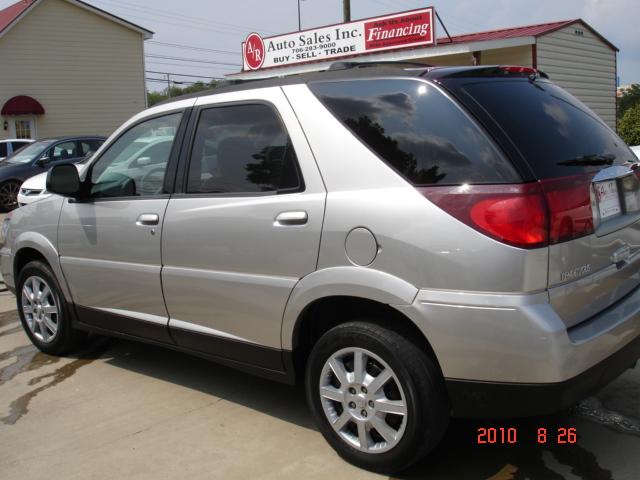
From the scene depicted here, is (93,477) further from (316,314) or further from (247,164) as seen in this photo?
(247,164)

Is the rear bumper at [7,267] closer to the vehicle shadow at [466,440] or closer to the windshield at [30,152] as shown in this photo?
the vehicle shadow at [466,440]

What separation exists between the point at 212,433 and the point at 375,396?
1.13 m

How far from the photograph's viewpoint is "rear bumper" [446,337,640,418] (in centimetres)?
260

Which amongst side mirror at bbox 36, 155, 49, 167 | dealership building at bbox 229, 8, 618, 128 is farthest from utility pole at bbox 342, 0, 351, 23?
side mirror at bbox 36, 155, 49, 167

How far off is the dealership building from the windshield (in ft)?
19.7

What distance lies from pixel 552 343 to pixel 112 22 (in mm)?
29248

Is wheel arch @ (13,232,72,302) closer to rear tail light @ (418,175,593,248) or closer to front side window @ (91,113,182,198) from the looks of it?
front side window @ (91,113,182,198)

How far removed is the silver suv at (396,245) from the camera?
261 centimetres

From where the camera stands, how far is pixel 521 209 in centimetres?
Answer: 256

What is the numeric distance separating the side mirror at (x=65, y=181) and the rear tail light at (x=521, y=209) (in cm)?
260

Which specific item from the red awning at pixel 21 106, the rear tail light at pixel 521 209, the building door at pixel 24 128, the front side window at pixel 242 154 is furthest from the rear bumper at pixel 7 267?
the building door at pixel 24 128

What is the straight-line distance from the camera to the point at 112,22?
28.3 meters

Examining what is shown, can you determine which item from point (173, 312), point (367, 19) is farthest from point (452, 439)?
point (367, 19)

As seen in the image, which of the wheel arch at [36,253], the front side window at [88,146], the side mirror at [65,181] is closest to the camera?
the side mirror at [65,181]
